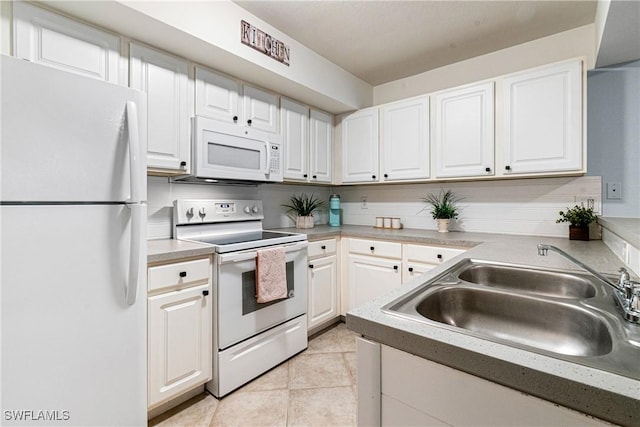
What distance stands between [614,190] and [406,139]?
147cm

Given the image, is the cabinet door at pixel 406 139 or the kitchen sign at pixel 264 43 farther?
the cabinet door at pixel 406 139

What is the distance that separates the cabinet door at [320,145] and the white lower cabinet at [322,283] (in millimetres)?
706

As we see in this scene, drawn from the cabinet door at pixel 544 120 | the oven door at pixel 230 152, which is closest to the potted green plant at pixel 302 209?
the oven door at pixel 230 152

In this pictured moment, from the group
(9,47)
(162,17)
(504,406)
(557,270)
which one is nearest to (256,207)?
(162,17)

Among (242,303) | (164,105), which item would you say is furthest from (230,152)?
(242,303)

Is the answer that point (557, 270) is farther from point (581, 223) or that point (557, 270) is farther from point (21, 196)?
point (21, 196)

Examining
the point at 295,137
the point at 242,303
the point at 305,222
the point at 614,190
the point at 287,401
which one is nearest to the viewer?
the point at 287,401

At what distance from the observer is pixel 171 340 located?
5.22 ft

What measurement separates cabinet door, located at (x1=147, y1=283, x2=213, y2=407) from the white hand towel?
1.05ft

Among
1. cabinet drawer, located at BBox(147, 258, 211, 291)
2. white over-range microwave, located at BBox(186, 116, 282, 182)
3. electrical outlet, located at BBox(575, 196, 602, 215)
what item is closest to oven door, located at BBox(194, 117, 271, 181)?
white over-range microwave, located at BBox(186, 116, 282, 182)

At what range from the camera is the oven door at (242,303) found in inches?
69.7

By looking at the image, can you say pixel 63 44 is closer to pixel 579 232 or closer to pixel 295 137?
pixel 295 137

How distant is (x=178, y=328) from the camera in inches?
63.7

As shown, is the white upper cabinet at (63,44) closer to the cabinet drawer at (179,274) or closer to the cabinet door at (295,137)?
the cabinet drawer at (179,274)
